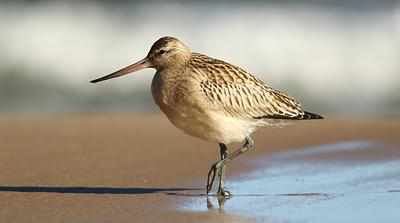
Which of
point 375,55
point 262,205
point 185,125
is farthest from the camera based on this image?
point 375,55

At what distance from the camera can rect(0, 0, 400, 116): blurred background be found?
51.4 ft

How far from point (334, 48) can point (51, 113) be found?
6075 millimetres

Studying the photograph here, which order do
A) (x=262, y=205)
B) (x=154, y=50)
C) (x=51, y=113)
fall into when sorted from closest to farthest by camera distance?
1. (x=262, y=205)
2. (x=154, y=50)
3. (x=51, y=113)

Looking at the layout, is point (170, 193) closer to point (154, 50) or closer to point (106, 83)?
point (154, 50)

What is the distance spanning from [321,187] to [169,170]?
159 cm

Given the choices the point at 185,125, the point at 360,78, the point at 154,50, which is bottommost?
the point at 360,78

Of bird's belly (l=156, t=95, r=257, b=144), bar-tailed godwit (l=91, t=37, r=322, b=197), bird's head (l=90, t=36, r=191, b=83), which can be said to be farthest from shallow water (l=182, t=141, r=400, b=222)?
bird's head (l=90, t=36, r=191, b=83)

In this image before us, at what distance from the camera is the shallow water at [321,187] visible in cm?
675

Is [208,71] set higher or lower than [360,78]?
higher

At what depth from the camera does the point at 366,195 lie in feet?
24.3

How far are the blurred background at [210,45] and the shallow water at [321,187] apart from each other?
5.18m

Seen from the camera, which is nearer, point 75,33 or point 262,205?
point 262,205

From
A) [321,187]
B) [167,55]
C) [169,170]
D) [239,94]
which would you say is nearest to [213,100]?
[239,94]

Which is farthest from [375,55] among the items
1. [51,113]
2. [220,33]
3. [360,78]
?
[51,113]
